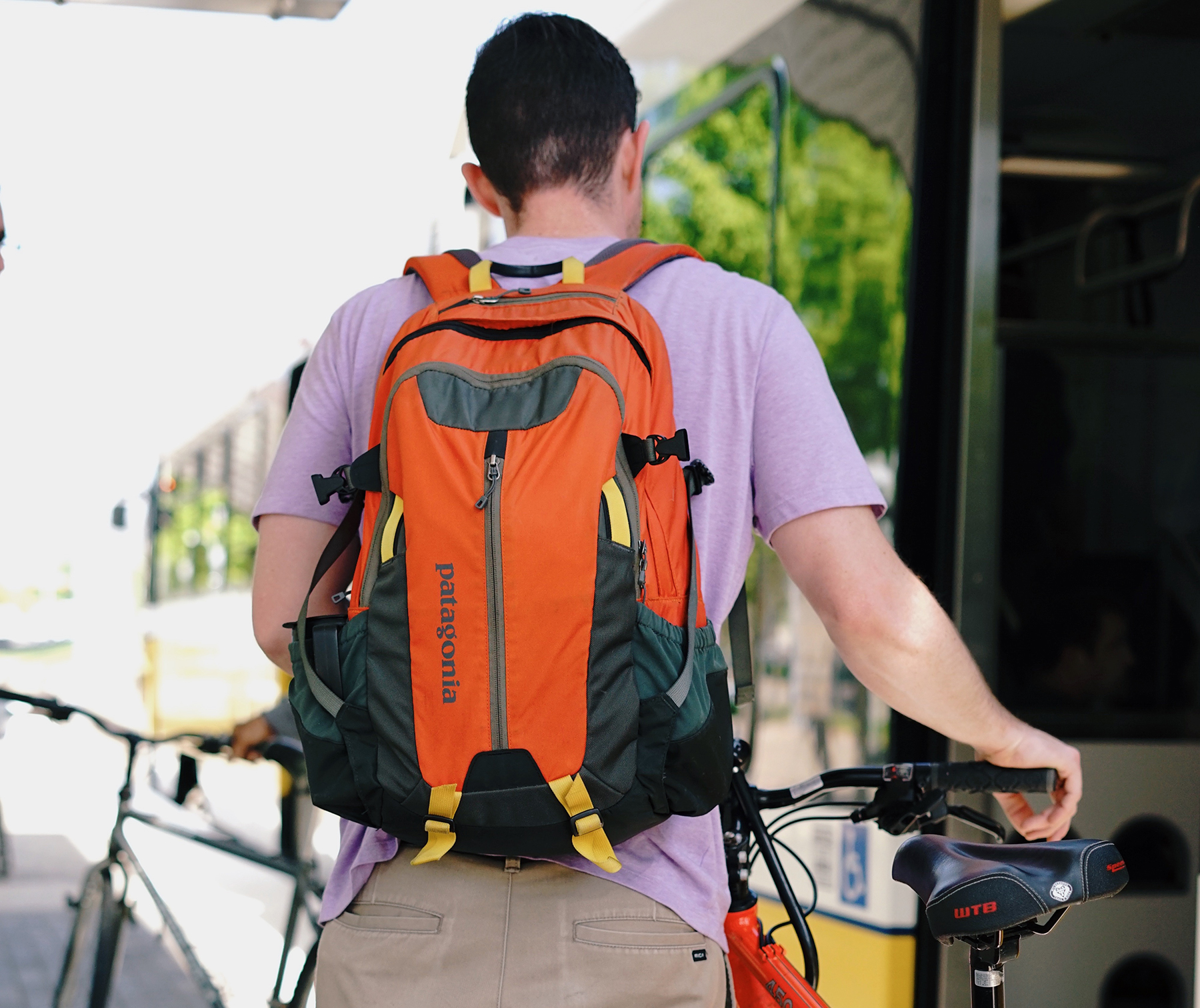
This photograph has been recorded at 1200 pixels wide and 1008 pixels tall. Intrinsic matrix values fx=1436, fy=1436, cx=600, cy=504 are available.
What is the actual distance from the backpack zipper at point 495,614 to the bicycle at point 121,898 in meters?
2.59

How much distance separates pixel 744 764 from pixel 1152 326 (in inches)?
131

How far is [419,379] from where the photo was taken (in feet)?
4.77

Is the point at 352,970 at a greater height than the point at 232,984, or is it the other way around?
the point at 352,970

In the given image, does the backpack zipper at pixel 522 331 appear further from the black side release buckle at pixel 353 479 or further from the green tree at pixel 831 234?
the green tree at pixel 831 234

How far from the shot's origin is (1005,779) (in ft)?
5.78

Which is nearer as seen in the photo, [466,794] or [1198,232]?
[466,794]

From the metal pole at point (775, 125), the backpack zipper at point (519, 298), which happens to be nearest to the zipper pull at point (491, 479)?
the backpack zipper at point (519, 298)

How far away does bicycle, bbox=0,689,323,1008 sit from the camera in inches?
154

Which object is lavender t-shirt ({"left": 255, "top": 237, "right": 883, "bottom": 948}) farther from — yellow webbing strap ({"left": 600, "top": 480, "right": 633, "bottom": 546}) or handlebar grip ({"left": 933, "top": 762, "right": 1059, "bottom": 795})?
handlebar grip ({"left": 933, "top": 762, "right": 1059, "bottom": 795})

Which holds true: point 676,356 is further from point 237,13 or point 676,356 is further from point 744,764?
point 237,13

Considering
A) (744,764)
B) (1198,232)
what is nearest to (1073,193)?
(1198,232)

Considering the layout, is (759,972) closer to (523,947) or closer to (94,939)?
(523,947)

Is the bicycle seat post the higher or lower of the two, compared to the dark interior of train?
lower

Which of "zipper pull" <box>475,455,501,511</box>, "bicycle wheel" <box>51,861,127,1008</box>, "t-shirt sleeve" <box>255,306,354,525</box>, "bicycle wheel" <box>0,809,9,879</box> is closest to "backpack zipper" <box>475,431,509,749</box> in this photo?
"zipper pull" <box>475,455,501,511</box>
